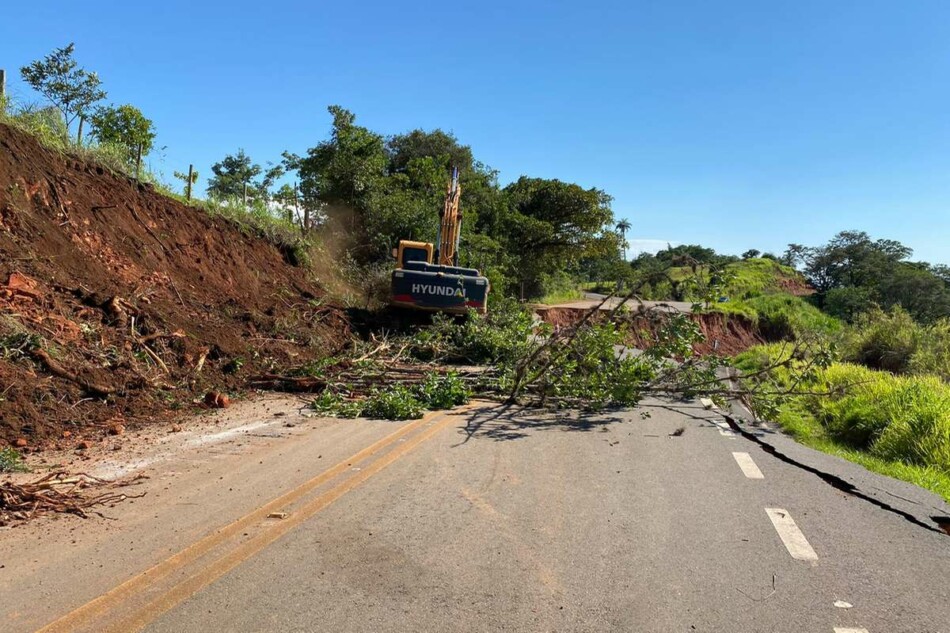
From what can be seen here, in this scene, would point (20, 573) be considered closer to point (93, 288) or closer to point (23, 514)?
point (23, 514)

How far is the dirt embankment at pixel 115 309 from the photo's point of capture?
711cm

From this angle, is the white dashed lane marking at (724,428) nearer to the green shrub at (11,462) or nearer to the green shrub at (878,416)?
the green shrub at (878,416)

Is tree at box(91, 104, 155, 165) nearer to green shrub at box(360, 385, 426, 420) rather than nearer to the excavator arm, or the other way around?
the excavator arm

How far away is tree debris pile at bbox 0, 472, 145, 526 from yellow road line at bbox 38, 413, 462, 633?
3.69 ft

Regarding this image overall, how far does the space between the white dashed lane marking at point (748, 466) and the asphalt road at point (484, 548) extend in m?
0.04

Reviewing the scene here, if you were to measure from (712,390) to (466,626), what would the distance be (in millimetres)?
7026

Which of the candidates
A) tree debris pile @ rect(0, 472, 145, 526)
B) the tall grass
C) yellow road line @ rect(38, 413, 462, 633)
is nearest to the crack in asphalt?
yellow road line @ rect(38, 413, 462, 633)

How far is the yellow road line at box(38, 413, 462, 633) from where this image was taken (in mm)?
3119

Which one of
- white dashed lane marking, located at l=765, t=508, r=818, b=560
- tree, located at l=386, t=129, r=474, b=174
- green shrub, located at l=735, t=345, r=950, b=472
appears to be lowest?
white dashed lane marking, located at l=765, t=508, r=818, b=560

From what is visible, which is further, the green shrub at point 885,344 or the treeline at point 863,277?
the treeline at point 863,277

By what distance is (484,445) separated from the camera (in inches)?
271

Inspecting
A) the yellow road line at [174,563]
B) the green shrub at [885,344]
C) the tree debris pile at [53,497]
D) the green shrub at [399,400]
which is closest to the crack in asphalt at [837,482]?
the green shrub at [399,400]

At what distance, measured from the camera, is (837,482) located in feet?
19.6

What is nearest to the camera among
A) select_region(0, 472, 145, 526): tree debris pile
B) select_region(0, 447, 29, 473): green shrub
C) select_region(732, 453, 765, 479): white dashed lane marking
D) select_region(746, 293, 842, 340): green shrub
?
select_region(0, 472, 145, 526): tree debris pile
